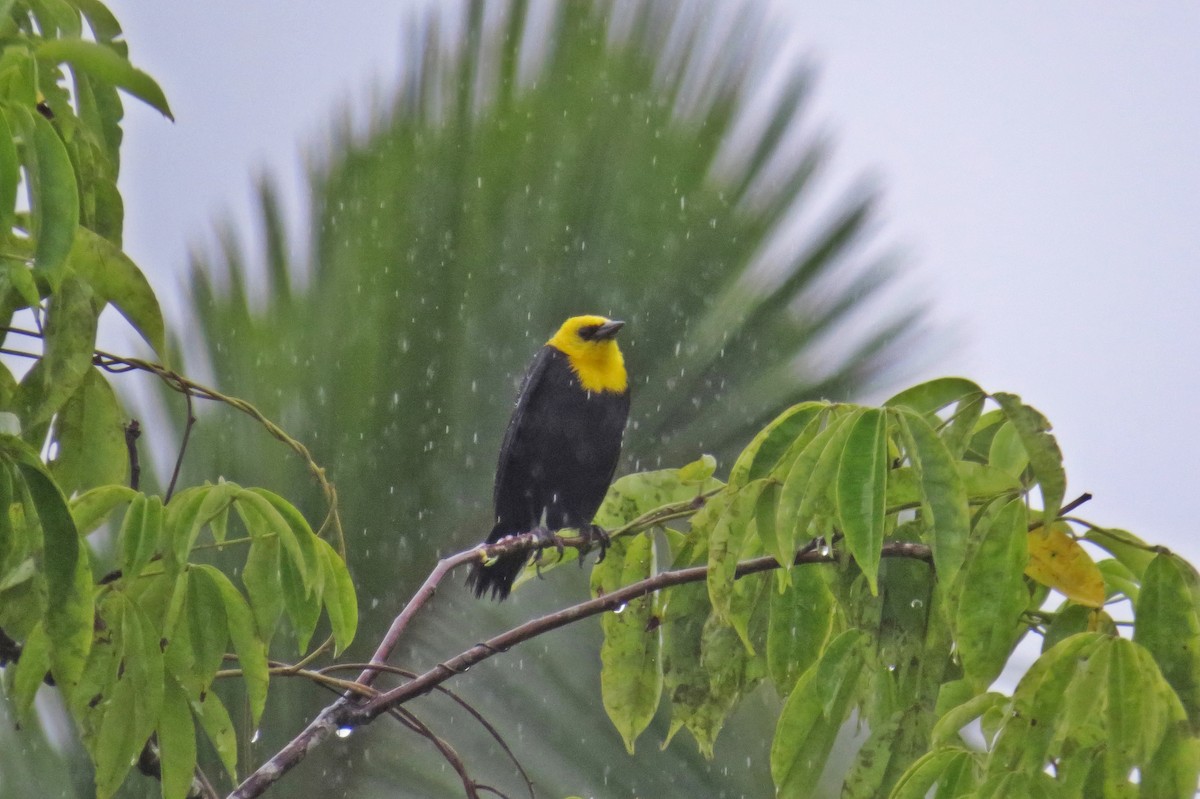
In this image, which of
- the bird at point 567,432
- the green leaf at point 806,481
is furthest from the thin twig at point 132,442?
the bird at point 567,432

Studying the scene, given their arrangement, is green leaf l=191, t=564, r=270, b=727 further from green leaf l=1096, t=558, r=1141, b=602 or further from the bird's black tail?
the bird's black tail

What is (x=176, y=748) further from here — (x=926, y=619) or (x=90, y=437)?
(x=926, y=619)

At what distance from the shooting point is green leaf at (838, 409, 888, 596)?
1.01m

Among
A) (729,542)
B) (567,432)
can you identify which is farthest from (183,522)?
(567,432)

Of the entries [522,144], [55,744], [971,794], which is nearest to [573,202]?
[522,144]

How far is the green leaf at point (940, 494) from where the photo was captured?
3.41 ft

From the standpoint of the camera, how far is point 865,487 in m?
1.04

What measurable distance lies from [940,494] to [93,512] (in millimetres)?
727

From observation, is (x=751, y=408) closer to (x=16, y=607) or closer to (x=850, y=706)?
(x=850, y=706)

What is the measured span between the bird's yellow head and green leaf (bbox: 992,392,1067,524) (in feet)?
4.60

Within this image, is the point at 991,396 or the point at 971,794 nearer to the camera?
the point at 971,794

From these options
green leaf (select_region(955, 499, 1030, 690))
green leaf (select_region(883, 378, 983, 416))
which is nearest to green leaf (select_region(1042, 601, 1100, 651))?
green leaf (select_region(955, 499, 1030, 690))

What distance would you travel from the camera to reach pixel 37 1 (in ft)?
3.88

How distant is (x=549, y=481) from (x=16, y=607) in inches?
83.5
